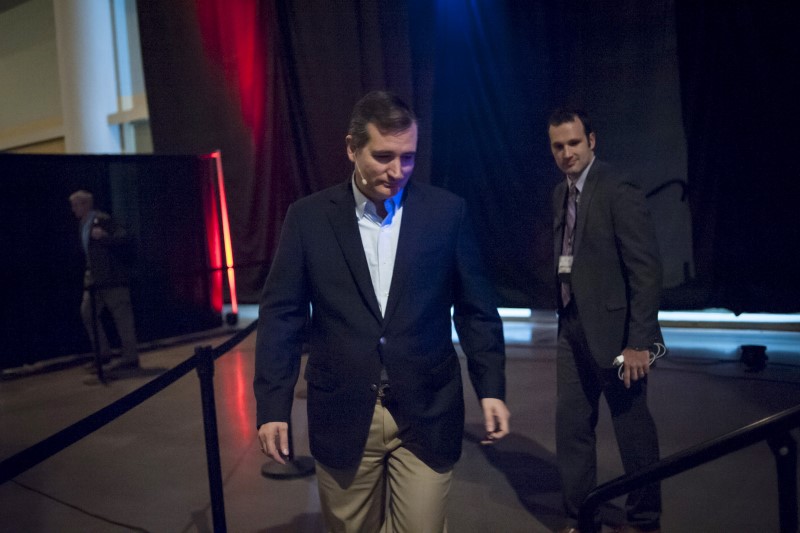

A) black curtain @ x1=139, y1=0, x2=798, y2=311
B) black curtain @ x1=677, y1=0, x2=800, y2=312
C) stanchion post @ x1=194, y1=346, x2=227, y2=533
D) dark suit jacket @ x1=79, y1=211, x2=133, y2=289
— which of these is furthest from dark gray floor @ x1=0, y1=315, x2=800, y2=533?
black curtain @ x1=139, y1=0, x2=798, y2=311

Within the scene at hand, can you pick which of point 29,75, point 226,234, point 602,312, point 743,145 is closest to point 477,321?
point 602,312

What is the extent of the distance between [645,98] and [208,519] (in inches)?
223

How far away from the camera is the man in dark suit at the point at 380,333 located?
1758 millimetres

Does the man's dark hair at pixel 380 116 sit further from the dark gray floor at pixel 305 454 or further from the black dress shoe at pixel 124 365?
the black dress shoe at pixel 124 365

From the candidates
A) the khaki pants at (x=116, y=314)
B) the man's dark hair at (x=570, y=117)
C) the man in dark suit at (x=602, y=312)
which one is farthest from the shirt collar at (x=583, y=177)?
the khaki pants at (x=116, y=314)

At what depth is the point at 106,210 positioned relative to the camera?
728 cm

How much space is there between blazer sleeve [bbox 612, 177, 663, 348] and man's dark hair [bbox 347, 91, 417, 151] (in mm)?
1232

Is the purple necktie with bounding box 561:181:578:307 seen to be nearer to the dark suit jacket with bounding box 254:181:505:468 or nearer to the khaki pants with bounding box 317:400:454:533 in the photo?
the dark suit jacket with bounding box 254:181:505:468

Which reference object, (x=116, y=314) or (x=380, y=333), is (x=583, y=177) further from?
(x=116, y=314)

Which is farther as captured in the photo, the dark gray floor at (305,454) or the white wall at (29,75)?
the white wall at (29,75)

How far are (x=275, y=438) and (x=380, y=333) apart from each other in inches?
15.6

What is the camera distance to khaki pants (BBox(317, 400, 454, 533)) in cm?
179

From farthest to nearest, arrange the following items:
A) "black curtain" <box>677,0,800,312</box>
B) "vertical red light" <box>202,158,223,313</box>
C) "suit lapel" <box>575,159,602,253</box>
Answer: "vertical red light" <box>202,158,223,313</box> < "black curtain" <box>677,0,800,312</box> < "suit lapel" <box>575,159,602,253</box>

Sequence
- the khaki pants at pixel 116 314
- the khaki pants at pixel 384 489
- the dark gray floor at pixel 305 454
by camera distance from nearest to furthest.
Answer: the khaki pants at pixel 384 489 < the dark gray floor at pixel 305 454 < the khaki pants at pixel 116 314
